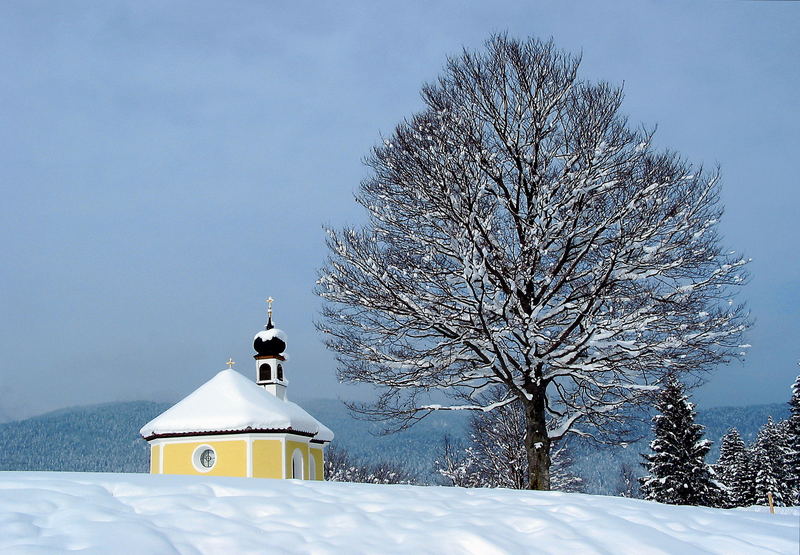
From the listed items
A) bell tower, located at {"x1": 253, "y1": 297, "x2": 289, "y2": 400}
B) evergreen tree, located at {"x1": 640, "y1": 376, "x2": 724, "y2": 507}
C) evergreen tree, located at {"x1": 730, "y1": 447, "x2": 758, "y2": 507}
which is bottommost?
evergreen tree, located at {"x1": 730, "y1": 447, "x2": 758, "y2": 507}

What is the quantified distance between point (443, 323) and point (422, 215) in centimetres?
209

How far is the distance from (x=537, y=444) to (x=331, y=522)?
8117 millimetres

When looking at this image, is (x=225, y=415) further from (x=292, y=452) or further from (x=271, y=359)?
(x=271, y=359)

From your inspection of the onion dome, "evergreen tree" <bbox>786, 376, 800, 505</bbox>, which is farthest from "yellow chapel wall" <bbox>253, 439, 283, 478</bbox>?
"evergreen tree" <bbox>786, 376, 800, 505</bbox>

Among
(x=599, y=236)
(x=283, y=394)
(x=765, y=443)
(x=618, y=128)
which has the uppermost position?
(x=618, y=128)

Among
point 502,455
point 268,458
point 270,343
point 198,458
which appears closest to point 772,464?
point 502,455

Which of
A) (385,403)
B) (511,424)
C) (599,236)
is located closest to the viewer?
(599,236)

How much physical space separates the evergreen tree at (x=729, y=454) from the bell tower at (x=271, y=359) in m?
26.3

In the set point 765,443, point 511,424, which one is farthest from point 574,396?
point 765,443

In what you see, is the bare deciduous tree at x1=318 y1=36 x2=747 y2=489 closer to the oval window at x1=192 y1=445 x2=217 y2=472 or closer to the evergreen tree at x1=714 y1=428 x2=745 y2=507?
the oval window at x1=192 y1=445 x2=217 y2=472

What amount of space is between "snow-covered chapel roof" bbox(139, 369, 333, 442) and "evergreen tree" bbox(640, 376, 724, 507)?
51.0 feet

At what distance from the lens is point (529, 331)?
12.9 metres

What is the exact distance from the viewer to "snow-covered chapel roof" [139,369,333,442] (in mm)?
24125

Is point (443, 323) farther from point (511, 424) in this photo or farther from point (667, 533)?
point (511, 424)
